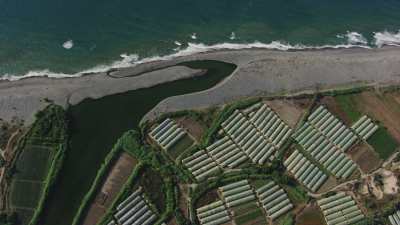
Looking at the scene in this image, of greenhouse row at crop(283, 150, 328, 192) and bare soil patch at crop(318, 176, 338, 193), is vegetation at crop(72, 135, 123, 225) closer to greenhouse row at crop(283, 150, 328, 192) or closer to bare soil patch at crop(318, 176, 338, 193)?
greenhouse row at crop(283, 150, 328, 192)

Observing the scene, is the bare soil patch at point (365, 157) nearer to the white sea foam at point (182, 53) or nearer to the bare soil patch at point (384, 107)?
the bare soil patch at point (384, 107)

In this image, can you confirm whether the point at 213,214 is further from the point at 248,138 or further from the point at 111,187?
the point at 111,187

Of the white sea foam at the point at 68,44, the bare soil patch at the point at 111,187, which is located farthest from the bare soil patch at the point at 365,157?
the white sea foam at the point at 68,44

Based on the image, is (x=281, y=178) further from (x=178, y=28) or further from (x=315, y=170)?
(x=178, y=28)

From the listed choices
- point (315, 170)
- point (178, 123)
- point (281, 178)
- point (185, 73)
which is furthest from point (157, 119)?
point (315, 170)

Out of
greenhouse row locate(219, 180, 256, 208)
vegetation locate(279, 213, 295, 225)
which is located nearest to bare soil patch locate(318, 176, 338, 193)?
vegetation locate(279, 213, 295, 225)

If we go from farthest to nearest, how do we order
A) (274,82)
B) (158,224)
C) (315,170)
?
(274,82), (315,170), (158,224)

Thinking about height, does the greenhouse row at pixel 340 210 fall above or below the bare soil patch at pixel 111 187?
below
